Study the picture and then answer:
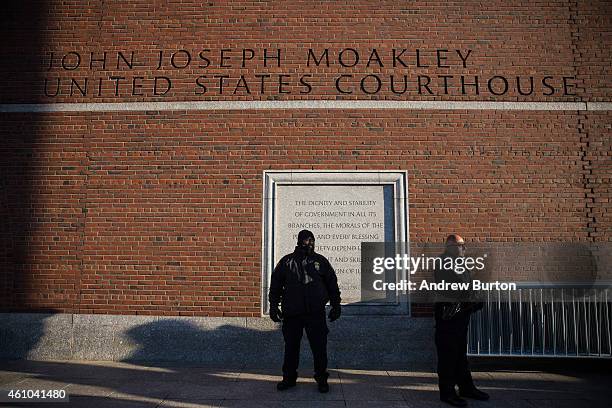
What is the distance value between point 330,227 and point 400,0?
395 centimetres

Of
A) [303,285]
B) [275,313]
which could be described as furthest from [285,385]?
[303,285]

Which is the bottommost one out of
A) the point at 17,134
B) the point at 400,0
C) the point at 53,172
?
the point at 53,172

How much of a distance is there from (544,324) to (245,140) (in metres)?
5.12

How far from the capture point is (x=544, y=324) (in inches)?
235

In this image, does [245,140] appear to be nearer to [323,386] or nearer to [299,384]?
[299,384]

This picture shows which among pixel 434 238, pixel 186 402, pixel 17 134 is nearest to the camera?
pixel 186 402

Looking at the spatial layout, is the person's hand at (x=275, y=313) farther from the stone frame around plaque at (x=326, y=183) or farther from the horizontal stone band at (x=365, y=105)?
the horizontal stone band at (x=365, y=105)

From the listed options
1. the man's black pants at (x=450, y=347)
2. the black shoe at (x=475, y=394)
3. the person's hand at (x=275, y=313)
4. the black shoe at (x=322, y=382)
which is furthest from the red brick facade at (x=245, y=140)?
the black shoe at (x=475, y=394)

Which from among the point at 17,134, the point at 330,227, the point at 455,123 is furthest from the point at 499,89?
the point at 17,134

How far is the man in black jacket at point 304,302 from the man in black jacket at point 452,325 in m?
1.19

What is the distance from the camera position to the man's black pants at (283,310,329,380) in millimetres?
4941

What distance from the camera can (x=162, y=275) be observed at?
6516mm

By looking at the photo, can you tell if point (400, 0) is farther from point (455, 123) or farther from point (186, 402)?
point (186, 402)

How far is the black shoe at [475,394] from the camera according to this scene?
477cm
